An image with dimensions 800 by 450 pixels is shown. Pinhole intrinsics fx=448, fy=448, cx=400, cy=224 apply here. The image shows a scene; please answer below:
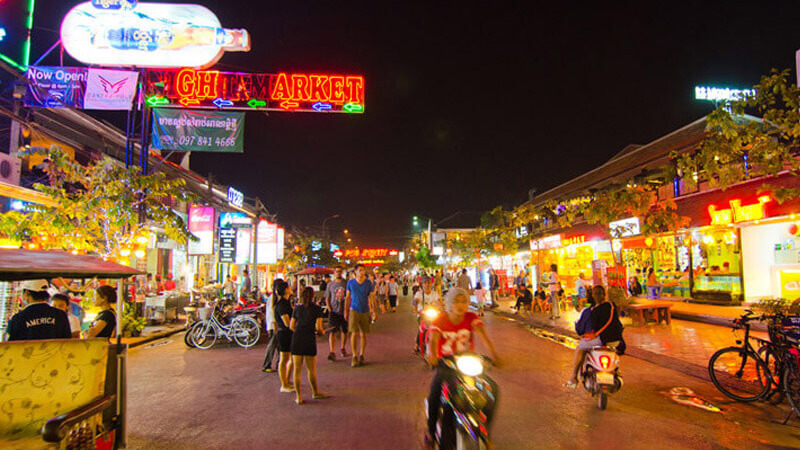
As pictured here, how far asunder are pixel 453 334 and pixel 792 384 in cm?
470

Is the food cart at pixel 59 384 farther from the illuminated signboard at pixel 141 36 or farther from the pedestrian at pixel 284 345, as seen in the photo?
the illuminated signboard at pixel 141 36

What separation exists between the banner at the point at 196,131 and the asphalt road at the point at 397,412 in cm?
648

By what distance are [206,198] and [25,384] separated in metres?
21.1

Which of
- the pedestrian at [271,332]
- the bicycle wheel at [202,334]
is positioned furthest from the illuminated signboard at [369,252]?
the pedestrian at [271,332]

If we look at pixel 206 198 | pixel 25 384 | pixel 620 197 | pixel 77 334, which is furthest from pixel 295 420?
pixel 206 198

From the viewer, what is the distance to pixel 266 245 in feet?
83.6

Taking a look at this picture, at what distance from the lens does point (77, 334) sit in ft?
25.2

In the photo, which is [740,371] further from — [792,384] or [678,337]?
[678,337]

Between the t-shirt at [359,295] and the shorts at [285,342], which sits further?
the t-shirt at [359,295]

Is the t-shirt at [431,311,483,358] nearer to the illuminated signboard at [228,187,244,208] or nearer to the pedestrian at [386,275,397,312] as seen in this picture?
the pedestrian at [386,275,397,312]

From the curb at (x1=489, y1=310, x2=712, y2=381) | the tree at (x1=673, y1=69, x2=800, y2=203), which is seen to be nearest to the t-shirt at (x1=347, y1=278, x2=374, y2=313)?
the curb at (x1=489, y1=310, x2=712, y2=381)

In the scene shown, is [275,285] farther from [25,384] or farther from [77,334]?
[25,384]

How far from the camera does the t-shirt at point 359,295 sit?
962 cm

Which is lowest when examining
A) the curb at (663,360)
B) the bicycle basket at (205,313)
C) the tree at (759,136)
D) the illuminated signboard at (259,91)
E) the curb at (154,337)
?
the curb at (154,337)
